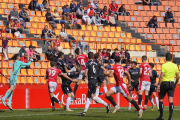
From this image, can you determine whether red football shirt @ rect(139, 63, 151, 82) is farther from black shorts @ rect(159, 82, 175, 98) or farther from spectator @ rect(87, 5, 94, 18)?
spectator @ rect(87, 5, 94, 18)

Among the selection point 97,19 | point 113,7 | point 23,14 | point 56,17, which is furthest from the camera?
point 113,7

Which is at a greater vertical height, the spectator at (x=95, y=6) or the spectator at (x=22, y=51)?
the spectator at (x=95, y=6)

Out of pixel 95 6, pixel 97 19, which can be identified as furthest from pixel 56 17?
pixel 95 6

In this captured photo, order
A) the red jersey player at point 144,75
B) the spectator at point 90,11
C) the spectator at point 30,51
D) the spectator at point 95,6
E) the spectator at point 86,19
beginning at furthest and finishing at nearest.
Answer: the spectator at point 95,6 → the spectator at point 90,11 → the spectator at point 86,19 → the spectator at point 30,51 → the red jersey player at point 144,75

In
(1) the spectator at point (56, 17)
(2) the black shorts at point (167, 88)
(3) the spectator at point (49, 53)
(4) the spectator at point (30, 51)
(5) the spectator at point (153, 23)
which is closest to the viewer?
(2) the black shorts at point (167, 88)

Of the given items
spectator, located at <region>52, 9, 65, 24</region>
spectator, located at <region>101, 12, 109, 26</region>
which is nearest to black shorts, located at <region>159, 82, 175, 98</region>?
spectator, located at <region>52, 9, 65, 24</region>

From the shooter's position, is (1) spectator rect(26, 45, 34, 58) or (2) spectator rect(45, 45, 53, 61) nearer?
(1) spectator rect(26, 45, 34, 58)

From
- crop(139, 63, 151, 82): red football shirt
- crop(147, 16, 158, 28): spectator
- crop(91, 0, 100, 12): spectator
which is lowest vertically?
crop(139, 63, 151, 82): red football shirt

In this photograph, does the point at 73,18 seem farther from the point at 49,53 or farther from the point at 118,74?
the point at 118,74

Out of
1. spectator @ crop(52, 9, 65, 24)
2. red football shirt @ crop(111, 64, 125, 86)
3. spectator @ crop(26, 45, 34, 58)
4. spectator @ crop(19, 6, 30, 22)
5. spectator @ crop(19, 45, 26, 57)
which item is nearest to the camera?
red football shirt @ crop(111, 64, 125, 86)

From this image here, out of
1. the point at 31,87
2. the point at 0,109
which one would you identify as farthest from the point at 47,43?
the point at 0,109

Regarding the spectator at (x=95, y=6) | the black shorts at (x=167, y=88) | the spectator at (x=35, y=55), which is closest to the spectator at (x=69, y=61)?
the spectator at (x=35, y=55)

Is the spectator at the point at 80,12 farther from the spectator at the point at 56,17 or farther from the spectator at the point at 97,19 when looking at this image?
the spectator at the point at 56,17

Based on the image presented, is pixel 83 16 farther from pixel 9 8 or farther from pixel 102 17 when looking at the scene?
pixel 9 8
